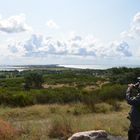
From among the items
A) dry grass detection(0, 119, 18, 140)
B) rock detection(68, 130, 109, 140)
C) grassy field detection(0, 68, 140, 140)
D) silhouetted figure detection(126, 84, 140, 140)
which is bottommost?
grassy field detection(0, 68, 140, 140)

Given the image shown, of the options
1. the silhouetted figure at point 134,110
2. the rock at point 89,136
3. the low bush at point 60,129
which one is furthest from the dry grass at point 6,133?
the silhouetted figure at point 134,110

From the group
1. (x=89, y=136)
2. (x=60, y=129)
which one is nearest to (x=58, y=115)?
(x=60, y=129)

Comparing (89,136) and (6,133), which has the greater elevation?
(6,133)

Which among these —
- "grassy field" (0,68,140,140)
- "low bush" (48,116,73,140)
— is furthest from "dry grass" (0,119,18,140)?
"low bush" (48,116,73,140)

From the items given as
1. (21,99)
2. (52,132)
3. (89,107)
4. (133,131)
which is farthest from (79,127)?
(21,99)

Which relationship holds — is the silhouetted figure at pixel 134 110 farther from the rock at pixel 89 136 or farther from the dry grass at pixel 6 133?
the dry grass at pixel 6 133

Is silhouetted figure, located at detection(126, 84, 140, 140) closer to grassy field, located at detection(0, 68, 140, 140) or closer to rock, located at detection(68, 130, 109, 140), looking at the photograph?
rock, located at detection(68, 130, 109, 140)

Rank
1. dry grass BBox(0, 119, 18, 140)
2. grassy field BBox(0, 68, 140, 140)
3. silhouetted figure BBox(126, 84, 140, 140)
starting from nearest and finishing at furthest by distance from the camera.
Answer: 1. silhouetted figure BBox(126, 84, 140, 140)
2. dry grass BBox(0, 119, 18, 140)
3. grassy field BBox(0, 68, 140, 140)

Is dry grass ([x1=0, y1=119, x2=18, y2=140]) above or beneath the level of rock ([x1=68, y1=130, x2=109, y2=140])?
above

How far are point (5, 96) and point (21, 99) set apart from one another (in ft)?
4.74

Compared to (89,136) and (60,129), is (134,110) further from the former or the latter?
(60,129)

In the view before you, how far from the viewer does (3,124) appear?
987cm

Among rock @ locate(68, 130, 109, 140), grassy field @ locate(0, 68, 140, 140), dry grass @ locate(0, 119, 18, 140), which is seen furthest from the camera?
grassy field @ locate(0, 68, 140, 140)

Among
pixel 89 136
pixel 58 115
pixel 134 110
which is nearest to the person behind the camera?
pixel 134 110
